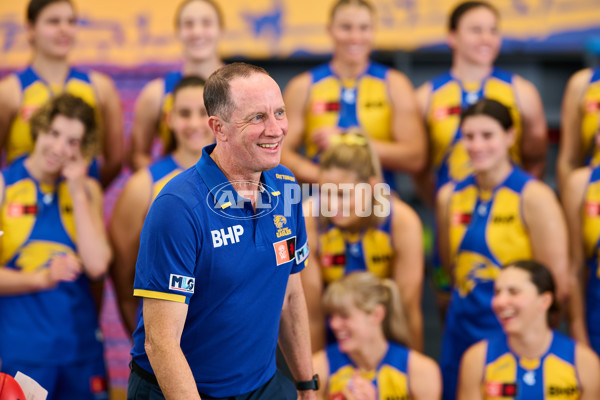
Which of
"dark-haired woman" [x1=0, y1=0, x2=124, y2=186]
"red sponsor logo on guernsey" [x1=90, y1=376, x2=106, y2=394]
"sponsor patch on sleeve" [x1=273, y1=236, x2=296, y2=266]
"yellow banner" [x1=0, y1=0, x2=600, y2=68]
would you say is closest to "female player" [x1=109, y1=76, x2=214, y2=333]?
"red sponsor logo on guernsey" [x1=90, y1=376, x2=106, y2=394]

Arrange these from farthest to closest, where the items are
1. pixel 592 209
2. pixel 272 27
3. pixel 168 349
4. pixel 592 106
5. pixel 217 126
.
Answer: pixel 272 27 < pixel 592 106 < pixel 592 209 < pixel 217 126 < pixel 168 349

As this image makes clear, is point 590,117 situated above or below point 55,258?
above

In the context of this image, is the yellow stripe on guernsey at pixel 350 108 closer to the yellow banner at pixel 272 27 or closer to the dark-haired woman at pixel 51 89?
the dark-haired woman at pixel 51 89

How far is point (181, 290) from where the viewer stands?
7.17 feet

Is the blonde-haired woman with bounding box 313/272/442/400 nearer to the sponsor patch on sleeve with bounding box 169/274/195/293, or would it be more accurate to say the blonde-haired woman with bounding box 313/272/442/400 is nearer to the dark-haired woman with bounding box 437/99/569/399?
the dark-haired woman with bounding box 437/99/569/399

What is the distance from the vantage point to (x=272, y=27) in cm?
634

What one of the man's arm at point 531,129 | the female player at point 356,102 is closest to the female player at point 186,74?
the female player at point 356,102

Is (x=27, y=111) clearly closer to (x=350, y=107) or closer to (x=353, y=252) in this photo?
(x=350, y=107)

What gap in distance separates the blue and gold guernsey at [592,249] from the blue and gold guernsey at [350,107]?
3.67 feet

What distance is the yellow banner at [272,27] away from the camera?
5.98 metres

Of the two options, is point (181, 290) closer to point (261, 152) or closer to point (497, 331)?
point (261, 152)

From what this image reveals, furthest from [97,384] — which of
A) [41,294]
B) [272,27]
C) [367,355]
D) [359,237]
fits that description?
[272,27]

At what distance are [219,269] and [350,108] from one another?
2.36m

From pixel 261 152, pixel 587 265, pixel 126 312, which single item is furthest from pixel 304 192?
pixel 261 152
